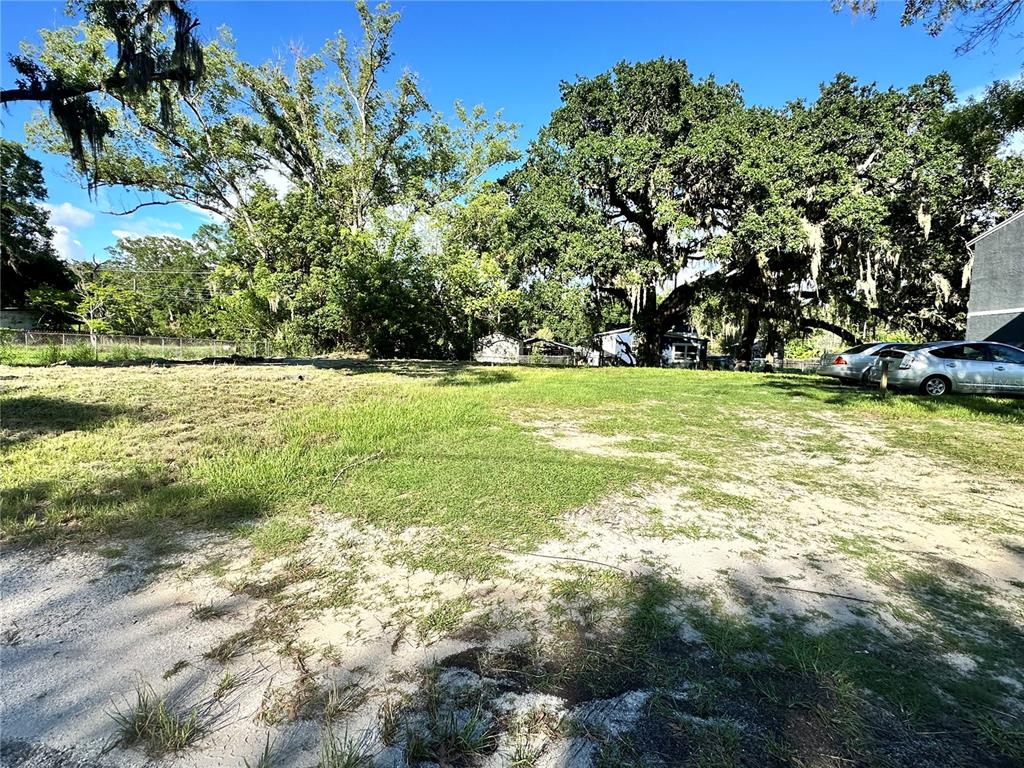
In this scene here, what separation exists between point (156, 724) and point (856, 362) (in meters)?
14.7

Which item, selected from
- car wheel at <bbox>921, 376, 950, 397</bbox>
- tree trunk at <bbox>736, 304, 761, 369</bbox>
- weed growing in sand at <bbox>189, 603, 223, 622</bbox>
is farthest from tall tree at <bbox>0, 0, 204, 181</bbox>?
tree trunk at <bbox>736, 304, 761, 369</bbox>

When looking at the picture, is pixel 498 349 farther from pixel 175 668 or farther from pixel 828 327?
pixel 175 668

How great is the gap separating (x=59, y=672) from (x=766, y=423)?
23.4 feet

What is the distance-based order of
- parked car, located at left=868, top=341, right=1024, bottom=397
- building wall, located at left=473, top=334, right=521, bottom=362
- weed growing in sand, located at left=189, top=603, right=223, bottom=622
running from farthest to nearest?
building wall, located at left=473, top=334, right=521, bottom=362
parked car, located at left=868, top=341, right=1024, bottom=397
weed growing in sand, located at left=189, top=603, right=223, bottom=622

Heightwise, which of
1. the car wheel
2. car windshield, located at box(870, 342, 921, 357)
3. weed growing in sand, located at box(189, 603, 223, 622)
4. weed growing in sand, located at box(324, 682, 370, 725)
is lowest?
weed growing in sand, located at box(189, 603, 223, 622)

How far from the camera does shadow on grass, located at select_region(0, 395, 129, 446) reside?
15.5 ft

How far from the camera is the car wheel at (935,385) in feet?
31.1

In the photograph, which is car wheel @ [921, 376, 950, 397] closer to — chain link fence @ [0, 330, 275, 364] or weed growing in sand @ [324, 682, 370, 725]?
weed growing in sand @ [324, 682, 370, 725]

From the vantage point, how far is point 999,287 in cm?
1432

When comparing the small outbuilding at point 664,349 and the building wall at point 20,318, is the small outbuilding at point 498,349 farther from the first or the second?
the building wall at point 20,318

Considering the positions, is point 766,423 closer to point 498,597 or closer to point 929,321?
point 498,597

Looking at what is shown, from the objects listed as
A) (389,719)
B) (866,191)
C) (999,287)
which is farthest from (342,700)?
(866,191)

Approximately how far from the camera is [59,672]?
1.76m

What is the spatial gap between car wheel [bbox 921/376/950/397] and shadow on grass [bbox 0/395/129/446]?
13531 millimetres
